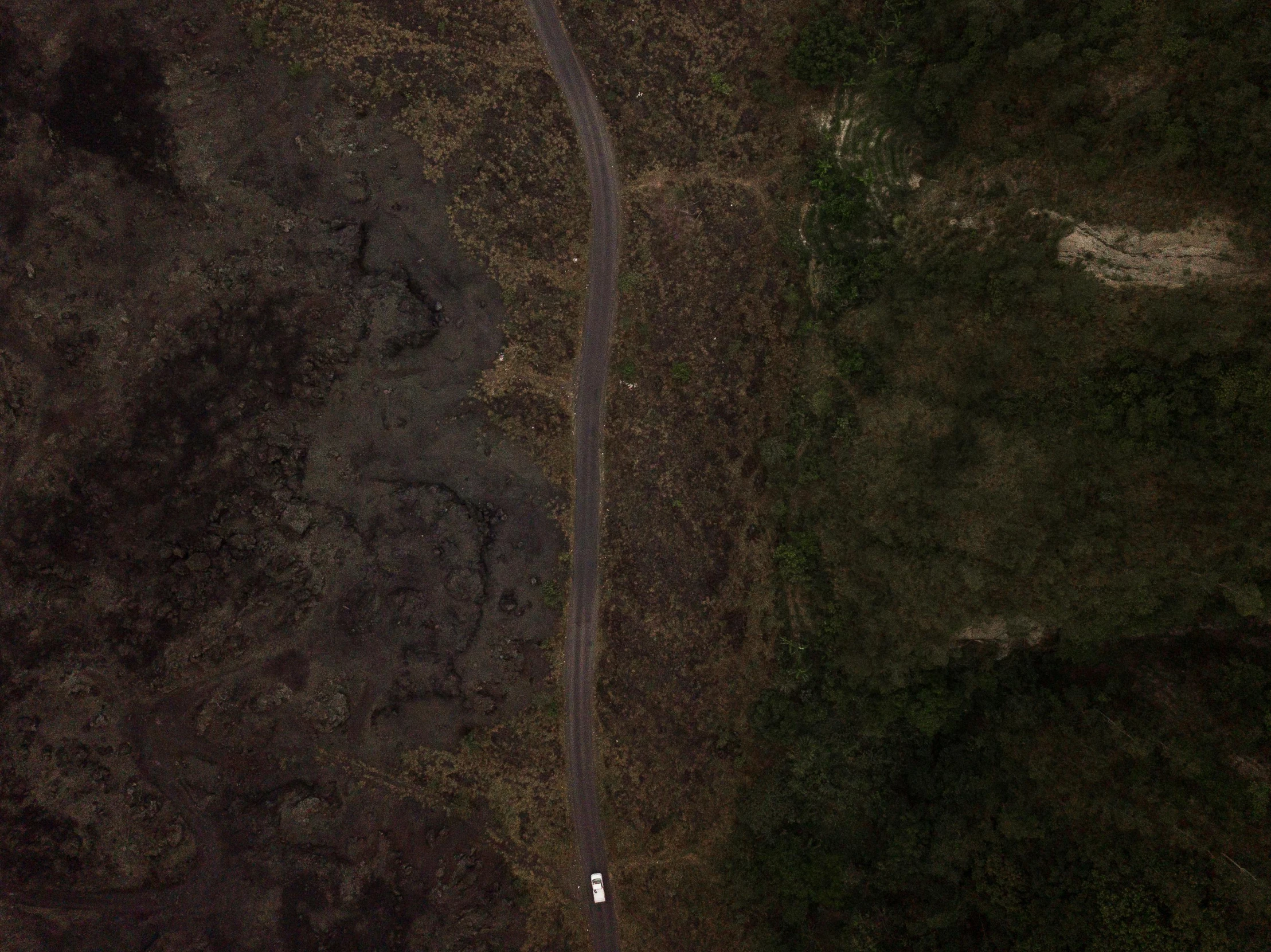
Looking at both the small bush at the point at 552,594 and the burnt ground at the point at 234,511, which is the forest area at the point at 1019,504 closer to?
the small bush at the point at 552,594

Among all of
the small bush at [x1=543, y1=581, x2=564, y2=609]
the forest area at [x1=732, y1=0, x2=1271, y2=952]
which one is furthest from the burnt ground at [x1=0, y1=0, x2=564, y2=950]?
the forest area at [x1=732, y1=0, x2=1271, y2=952]

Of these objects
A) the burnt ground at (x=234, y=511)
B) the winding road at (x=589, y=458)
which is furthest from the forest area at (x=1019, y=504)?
the burnt ground at (x=234, y=511)

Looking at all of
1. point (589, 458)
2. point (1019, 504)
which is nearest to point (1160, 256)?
point (1019, 504)

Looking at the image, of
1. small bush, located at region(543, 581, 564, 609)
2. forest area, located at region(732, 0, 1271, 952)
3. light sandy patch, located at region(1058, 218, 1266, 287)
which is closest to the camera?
light sandy patch, located at region(1058, 218, 1266, 287)

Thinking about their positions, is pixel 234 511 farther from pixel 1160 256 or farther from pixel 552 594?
pixel 1160 256

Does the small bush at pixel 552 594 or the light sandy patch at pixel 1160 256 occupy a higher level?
the light sandy patch at pixel 1160 256

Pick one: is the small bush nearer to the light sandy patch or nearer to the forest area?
the forest area

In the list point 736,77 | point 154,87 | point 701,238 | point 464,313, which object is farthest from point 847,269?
point 154,87
